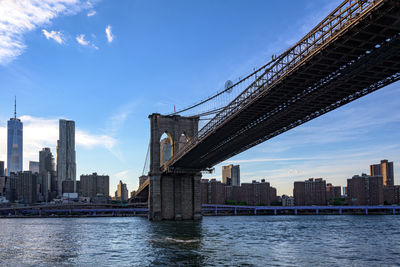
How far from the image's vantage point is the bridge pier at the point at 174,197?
67.4 m

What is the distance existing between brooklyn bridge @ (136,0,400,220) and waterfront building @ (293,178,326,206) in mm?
132387

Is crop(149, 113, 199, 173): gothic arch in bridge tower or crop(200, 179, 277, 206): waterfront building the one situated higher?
crop(149, 113, 199, 173): gothic arch in bridge tower

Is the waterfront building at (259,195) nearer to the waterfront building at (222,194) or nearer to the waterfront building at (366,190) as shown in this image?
the waterfront building at (222,194)

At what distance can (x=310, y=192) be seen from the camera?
190125 mm

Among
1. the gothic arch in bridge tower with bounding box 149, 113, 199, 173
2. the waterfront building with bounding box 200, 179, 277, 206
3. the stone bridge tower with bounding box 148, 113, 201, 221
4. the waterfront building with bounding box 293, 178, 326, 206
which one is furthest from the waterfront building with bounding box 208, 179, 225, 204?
the stone bridge tower with bounding box 148, 113, 201, 221

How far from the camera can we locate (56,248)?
33.1 meters

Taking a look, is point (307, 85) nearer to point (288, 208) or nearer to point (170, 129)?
point (170, 129)

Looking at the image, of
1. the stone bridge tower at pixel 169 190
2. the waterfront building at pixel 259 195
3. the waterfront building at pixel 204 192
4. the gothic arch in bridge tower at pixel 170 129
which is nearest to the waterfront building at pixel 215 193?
the waterfront building at pixel 204 192

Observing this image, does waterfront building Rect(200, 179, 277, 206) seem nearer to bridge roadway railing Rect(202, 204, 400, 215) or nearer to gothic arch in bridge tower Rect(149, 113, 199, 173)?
bridge roadway railing Rect(202, 204, 400, 215)

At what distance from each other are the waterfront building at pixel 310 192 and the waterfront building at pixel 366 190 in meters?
14.8

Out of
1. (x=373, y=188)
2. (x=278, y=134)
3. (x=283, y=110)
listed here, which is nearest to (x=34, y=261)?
(x=283, y=110)

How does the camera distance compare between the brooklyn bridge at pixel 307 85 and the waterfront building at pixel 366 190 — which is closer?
the brooklyn bridge at pixel 307 85

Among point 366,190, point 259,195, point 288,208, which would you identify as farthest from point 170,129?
point 259,195

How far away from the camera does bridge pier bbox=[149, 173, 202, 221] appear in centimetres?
6744
